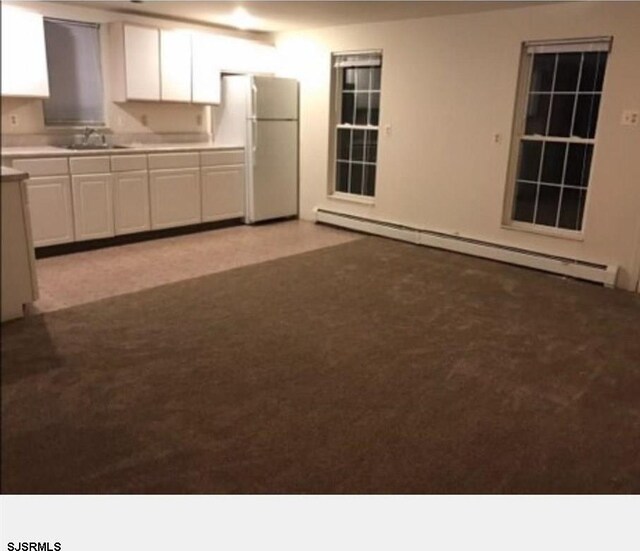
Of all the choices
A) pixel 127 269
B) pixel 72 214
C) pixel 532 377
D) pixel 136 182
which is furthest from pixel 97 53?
pixel 532 377

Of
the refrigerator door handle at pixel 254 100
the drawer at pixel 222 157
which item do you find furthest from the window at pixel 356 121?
the drawer at pixel 222 157

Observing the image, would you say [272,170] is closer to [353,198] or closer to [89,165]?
[353,198]

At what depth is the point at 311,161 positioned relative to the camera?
20.7 feet

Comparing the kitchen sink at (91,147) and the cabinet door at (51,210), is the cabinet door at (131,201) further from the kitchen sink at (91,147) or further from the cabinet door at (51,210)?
the cabinet door at (51,210)

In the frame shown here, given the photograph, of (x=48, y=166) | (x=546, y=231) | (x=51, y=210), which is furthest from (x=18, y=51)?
(x=546, y=231)

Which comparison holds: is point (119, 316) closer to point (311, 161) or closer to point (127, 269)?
point (127, 269)

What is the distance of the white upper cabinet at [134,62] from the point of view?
4980 mm

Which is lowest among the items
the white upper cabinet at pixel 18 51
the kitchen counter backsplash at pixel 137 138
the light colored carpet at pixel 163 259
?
the light colored carpet at pixel 163 259

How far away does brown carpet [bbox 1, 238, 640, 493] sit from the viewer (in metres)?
1.90

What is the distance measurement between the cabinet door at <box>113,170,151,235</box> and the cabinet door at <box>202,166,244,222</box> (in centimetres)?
67

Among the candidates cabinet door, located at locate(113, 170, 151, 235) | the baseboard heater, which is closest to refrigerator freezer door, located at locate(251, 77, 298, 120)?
the baseboard heater

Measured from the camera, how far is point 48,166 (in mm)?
4328

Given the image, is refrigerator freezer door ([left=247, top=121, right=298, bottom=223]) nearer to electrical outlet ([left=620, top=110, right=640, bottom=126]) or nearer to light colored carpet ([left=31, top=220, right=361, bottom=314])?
light colored carpet ([left=31, top=220, right=361, bottom=314])

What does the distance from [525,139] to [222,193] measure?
298 centimetres
